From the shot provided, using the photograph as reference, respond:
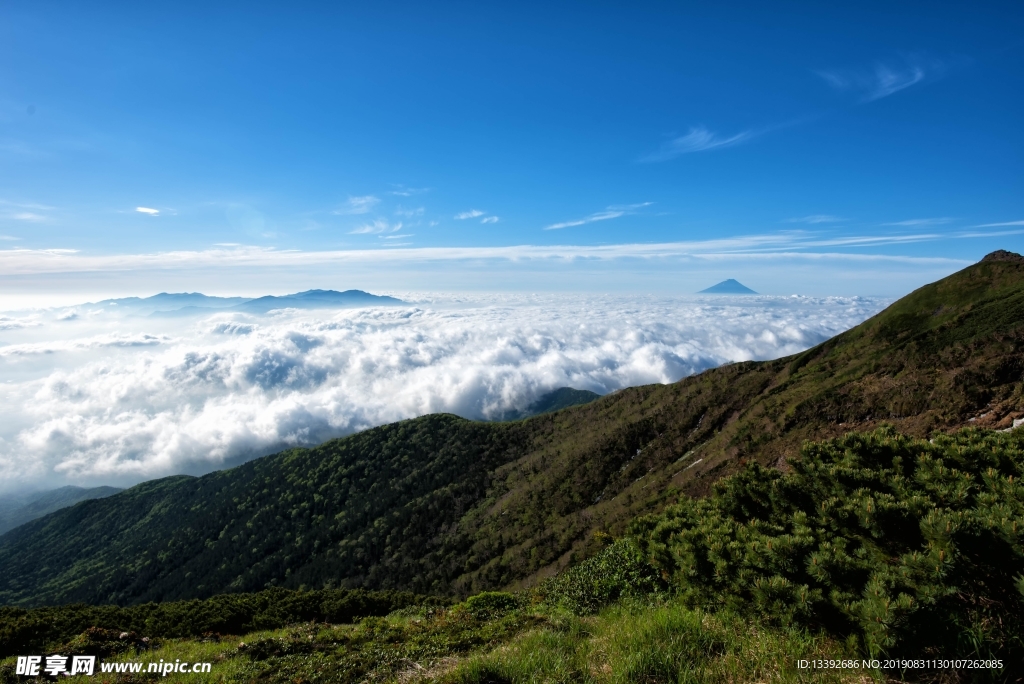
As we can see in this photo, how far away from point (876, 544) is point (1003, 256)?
9641cm

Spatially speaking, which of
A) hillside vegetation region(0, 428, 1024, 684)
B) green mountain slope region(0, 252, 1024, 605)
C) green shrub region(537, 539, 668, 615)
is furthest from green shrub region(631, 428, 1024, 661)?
green mountain slope region(0, 252, 1024, 605)

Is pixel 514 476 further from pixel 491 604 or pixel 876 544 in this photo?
pixel 876 544

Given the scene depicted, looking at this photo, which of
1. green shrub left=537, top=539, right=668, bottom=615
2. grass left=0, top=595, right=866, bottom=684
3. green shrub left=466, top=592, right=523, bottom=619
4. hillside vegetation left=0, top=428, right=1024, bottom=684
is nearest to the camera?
hillside vegetation left=0, top=428, right=1024, bottom=684

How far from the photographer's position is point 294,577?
367 ft

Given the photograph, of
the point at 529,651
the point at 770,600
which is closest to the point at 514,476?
the point at 529,651

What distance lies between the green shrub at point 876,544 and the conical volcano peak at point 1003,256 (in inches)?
3478

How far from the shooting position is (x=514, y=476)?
109 meters

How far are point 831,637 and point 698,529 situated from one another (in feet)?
10.5

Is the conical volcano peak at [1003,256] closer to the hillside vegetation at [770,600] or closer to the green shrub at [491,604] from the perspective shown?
the hillside vegetation at [770,600]

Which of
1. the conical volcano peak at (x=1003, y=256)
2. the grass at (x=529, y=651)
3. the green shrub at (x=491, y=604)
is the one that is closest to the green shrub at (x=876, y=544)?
the grass at (x=529, y=651)

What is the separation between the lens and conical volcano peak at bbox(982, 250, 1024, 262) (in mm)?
67219

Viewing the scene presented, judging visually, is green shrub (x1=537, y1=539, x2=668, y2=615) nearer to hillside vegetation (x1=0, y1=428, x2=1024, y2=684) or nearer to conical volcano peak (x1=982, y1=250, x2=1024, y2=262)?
hillside vegetation (x1=0, y1=428, x2=1024, y2=684)

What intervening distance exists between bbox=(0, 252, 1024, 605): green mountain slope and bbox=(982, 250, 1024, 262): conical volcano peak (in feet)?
6.62

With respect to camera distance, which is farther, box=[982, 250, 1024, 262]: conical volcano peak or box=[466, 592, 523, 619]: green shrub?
box=[982, 250, 1024, 262]: conical volcano peak
